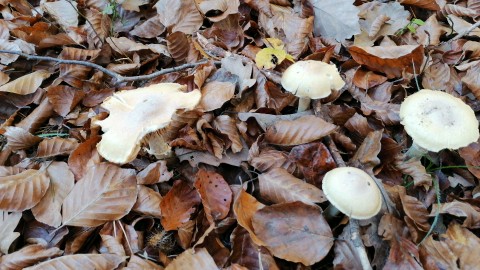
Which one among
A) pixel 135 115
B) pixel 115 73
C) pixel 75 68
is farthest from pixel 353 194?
pixel 75 68

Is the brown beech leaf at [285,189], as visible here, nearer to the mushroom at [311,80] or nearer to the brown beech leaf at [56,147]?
the mushroom at [311,80]

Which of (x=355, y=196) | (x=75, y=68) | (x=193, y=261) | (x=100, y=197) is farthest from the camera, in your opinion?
(x=75, y=68)

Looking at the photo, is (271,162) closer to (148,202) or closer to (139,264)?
(148,202)

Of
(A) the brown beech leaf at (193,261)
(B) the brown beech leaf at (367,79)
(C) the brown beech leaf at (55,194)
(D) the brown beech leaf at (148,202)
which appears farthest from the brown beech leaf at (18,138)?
(B) the brown beech leaf at (367,79)

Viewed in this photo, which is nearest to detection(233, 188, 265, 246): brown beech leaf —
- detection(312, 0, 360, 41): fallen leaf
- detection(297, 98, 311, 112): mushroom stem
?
detection(297, 98, 311, 112): mushroom stem

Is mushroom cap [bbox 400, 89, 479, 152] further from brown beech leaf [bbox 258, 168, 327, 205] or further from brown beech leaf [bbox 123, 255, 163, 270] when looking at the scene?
brown beech leaf [bbox 123, 255, 163, 270]
